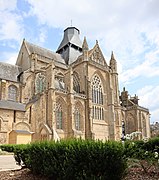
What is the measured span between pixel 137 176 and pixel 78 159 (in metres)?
2.00

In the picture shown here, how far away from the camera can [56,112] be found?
2869 cm

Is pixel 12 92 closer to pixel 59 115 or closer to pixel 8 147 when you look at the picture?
pixel 59 115

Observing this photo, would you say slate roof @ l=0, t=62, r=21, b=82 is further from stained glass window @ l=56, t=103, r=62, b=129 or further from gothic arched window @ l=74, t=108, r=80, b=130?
gothic arched window @ l=74, t=108, r=80, b=130

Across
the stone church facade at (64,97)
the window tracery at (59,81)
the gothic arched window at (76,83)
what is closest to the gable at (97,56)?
the stone church facade at (64,97)

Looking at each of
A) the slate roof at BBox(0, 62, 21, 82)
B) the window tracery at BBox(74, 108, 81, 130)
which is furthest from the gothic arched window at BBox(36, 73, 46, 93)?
the window tracery at BBox(74, 108, 81, 130)

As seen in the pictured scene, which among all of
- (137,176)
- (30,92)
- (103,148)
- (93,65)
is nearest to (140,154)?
(137,176)

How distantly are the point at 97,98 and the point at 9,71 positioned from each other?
603 inches

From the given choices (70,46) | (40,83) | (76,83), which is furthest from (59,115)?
(70,46)

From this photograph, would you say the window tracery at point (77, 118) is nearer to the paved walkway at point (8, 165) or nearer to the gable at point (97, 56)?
the gable at point (97, 56)

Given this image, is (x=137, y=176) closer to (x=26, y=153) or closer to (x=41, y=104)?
(x=26, y=153)

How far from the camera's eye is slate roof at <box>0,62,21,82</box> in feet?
107

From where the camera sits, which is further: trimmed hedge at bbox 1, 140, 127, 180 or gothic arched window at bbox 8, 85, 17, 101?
gothic arched window at bbox 8, 85, 17, 101

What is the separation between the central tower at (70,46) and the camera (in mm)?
43128

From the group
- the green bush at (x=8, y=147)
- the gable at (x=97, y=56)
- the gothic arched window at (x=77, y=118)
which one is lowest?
the green bush at (x=8, y=147)
